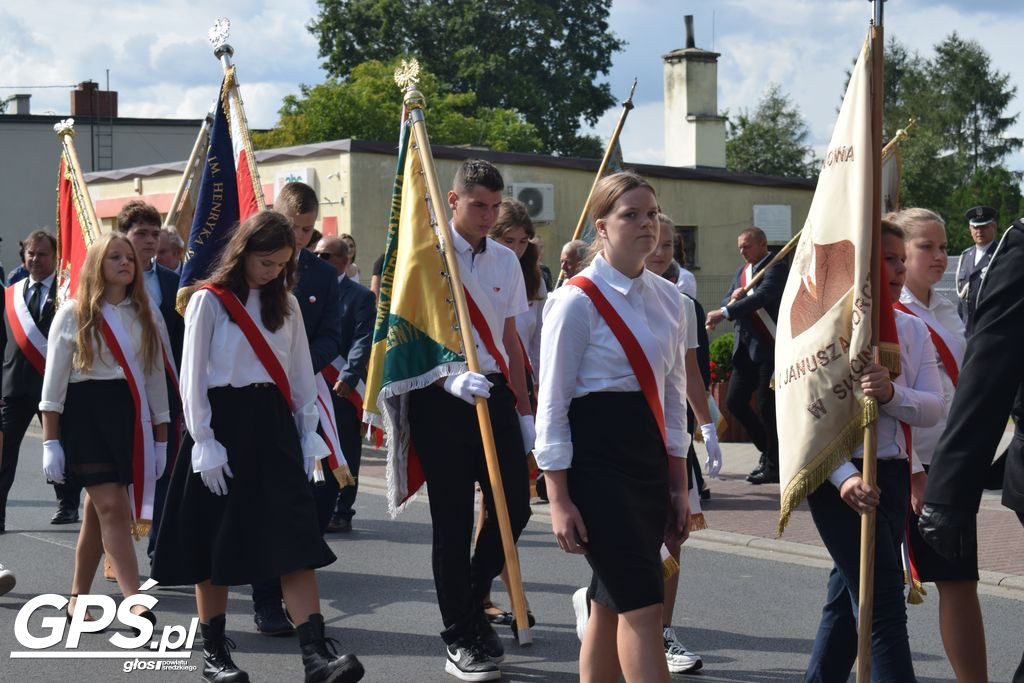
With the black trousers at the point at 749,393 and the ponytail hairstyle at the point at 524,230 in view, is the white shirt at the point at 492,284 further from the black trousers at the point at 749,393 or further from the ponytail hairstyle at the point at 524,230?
the black trousers at the point at 749,393

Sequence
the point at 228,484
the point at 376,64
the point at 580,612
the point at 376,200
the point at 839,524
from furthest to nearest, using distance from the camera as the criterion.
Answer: the point at 376,64, the point at 376,200, the point at 228,484, the point at 580,612, the point at 839,524

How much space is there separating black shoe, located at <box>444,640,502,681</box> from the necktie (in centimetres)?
535

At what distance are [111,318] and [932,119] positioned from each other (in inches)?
2464

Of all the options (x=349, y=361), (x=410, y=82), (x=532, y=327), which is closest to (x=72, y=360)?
(x=410, y=82)

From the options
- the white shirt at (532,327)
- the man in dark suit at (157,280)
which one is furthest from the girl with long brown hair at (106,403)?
the white shirt at (532,327)

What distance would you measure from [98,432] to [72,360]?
372mm

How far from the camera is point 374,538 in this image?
32.1 feet

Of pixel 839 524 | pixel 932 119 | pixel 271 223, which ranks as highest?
pixel 932 119

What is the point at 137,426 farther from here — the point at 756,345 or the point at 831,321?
the point at 756,345

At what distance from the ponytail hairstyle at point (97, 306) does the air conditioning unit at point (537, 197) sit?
1782 centimetres

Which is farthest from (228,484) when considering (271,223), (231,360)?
(271,223)

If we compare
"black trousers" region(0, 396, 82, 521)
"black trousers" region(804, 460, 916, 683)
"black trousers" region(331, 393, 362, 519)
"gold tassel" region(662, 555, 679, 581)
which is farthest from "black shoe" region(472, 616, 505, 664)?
"black trousers" region(0, 396, 82, 521)

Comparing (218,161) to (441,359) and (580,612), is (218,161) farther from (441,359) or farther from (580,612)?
(580,612)

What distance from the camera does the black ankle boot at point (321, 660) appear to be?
17.6ft
